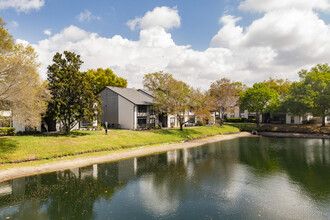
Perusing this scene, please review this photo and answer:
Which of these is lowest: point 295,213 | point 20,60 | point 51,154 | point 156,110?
point 295,213

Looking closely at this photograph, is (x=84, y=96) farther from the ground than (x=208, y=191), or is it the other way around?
(x=84, y=96)

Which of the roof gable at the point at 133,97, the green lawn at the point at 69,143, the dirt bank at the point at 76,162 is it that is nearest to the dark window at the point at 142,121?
the roof gable at the point at 133,97

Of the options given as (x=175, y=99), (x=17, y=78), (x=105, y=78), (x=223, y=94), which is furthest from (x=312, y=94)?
(x=17, y=78)

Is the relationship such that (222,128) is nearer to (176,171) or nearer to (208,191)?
(176,171)

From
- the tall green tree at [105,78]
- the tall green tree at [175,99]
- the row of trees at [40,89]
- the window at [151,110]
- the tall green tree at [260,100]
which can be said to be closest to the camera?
the row of trees at [40,89]

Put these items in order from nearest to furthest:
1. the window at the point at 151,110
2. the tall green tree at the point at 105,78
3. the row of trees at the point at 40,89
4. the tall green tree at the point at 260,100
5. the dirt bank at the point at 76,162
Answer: the dirt bank at the point at 76,162 < the row of trees at the point at 40,89 < the window at the point at 151,110 < the tall green tree at the point at 260,100 < the tall green tree at the point at 105,78

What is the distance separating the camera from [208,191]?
1603cm

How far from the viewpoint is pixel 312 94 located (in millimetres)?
49875

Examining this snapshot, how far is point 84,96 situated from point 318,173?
3013 centimetres

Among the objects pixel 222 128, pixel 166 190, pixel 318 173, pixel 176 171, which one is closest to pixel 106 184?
pixel 166 190

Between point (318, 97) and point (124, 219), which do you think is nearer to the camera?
point (124, 219)

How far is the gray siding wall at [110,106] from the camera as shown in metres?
46.6

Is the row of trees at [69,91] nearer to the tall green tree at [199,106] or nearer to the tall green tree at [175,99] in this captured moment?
the tall green tree at [175,99]

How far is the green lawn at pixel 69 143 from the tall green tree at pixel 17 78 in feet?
10.4
